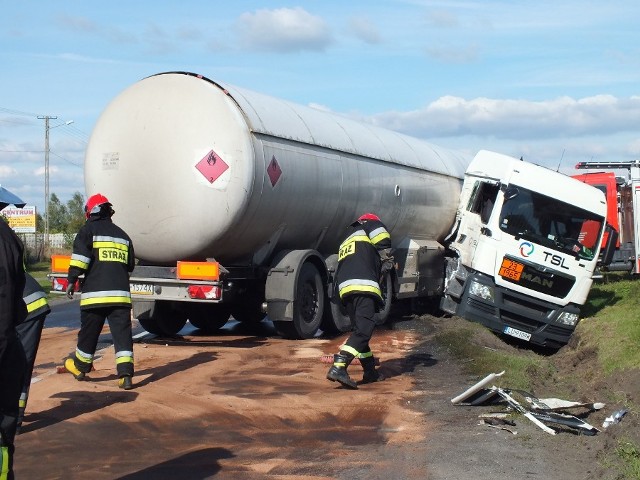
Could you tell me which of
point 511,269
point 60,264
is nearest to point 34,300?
point 60,264

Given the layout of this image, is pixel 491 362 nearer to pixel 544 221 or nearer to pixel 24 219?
pixel 544 221

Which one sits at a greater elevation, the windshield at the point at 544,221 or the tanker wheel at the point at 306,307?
the windshield at the point at 544,221

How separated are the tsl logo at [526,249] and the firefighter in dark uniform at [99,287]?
6710 mm

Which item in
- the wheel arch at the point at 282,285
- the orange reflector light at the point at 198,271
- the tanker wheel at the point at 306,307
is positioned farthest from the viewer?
the tanker wheel at the point at 306,307

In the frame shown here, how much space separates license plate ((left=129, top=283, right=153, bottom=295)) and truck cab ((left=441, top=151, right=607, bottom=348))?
5020 millimetres

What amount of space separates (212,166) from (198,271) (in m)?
1.30

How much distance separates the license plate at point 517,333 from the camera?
14.7 meters

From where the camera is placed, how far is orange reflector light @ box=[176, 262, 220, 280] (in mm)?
11891

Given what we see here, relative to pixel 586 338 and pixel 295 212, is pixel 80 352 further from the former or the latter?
pixel 586 338

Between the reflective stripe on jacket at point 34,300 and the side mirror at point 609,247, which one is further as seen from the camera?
the side mirror at point 609,247

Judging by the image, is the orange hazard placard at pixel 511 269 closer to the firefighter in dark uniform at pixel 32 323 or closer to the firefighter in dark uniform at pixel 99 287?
the firefighter in dark uniform at pixel 99 287

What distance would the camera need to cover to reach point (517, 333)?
14.7 metres

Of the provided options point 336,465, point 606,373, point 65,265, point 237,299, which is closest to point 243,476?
point 336,465

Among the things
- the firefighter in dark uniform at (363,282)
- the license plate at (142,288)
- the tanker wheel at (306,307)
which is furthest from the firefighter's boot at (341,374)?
the license plate at (142,288)
